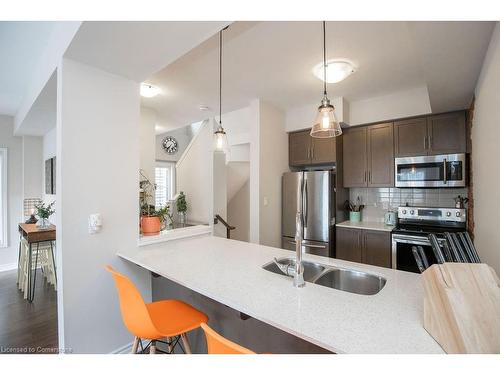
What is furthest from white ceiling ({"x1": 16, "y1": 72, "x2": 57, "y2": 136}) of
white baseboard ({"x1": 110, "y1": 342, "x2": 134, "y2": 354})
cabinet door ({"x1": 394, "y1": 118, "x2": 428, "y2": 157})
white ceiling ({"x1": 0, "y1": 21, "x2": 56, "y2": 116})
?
cabinet door ({"x1": 394, "y1": 118, "x2": 428, "y2": 157})

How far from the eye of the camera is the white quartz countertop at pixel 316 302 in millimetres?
797

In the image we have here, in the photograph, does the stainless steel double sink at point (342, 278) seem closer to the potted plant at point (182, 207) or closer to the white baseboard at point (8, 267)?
the potted plant at point (182, 207)

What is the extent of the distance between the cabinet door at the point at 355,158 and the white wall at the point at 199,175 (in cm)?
201

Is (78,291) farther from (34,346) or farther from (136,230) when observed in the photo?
(34,346)

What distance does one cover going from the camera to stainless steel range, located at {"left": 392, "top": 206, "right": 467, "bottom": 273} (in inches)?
106

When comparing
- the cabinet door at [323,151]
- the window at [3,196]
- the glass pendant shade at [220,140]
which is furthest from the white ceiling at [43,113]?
the cabinet door at [323,151]

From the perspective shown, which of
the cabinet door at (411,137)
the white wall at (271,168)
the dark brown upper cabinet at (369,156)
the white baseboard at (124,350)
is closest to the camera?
the white baseboard at (124,350)

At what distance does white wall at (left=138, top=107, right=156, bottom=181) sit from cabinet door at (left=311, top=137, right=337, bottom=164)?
7.63ft

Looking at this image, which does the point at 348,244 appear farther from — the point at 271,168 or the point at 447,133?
the point at 447,133

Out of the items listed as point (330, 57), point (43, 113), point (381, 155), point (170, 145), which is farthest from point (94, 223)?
point (170, 145)

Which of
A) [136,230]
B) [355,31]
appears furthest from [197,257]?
[355,31]

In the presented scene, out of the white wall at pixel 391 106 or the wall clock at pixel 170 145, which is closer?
the white wall at pixel 391 106

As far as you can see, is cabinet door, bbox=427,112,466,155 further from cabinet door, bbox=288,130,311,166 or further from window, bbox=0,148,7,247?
window, bbox=0,148,7,247
